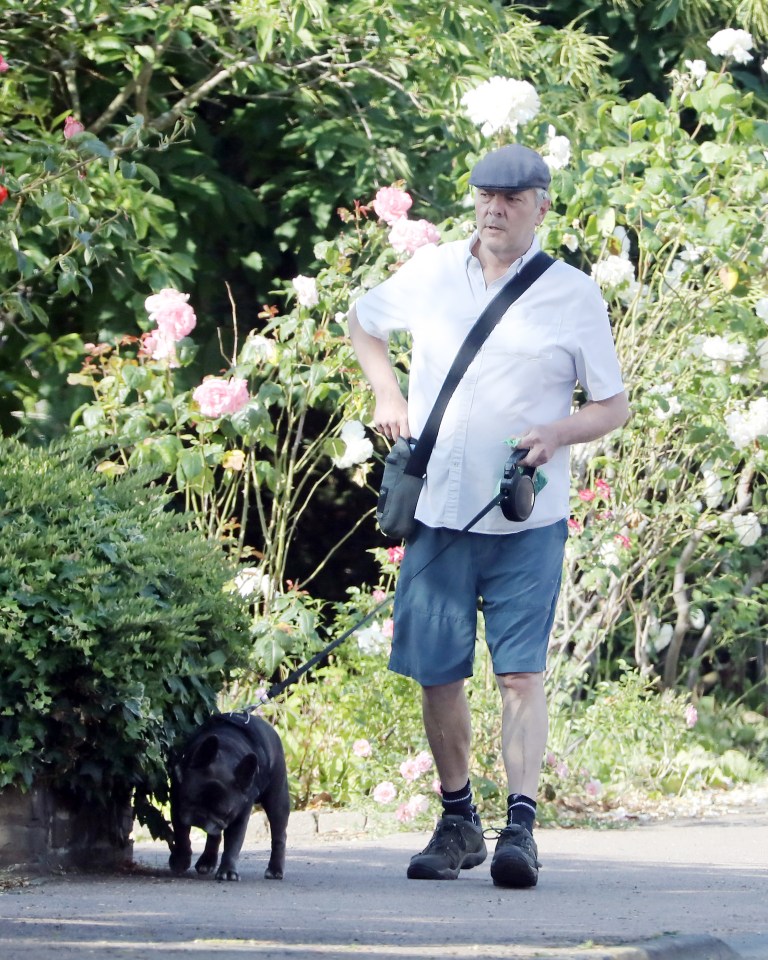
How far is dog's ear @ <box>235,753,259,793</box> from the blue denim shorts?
57 centimetres

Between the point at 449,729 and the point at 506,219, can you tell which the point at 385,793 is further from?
the point at 506,219

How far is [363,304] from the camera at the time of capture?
198 inches

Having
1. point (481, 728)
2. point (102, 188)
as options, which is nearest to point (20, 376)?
point (102, 188)

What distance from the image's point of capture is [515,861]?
4.45 meters

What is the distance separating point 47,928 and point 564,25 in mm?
8604

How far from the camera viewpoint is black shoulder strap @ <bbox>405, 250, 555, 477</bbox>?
4645mm

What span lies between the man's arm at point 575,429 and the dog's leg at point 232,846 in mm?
1270

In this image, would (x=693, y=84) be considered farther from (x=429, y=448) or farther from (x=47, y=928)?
(x=47, y=928)

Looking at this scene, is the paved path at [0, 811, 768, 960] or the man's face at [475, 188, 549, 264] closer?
the paved path at [0, 811, 768, 960]

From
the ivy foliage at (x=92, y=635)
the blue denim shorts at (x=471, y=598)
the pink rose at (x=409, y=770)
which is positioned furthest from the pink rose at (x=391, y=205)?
the ivy foliage at (x=92, y=635)

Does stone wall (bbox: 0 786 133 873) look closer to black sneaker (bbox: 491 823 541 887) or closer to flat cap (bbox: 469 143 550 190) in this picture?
black sneaker (bbox: 491 823 541 887)

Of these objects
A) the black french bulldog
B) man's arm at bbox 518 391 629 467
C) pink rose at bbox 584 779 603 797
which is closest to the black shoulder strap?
man's arm at bbox 518 391 629 467

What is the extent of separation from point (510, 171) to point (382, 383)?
737 millimetres

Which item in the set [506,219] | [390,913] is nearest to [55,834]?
[390,913]
